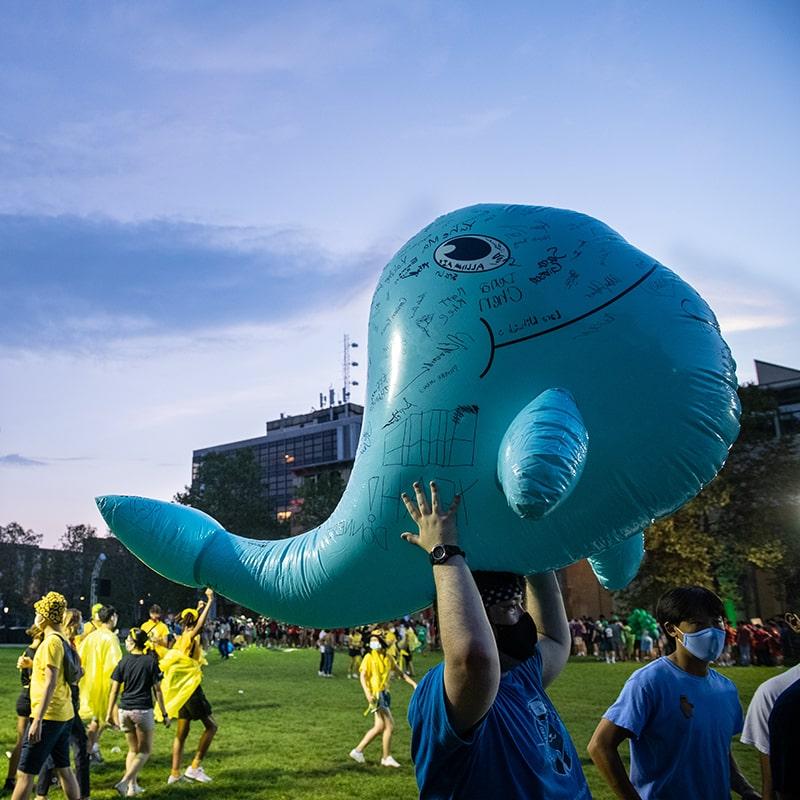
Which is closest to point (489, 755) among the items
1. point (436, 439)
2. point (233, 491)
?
point (436, 439)

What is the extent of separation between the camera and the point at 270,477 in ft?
337

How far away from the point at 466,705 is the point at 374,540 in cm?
79

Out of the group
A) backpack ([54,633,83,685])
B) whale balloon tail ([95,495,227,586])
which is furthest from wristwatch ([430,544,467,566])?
backpack ([54,633,83,685])

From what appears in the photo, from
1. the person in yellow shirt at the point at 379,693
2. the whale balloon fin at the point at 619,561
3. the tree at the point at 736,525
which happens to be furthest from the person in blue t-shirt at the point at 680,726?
the tree at the point at 736,525

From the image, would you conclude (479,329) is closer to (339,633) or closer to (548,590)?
(548,590)

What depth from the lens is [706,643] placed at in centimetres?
329

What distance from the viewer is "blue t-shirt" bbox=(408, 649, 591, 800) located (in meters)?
2.01

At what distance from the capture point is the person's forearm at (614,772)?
302 cm

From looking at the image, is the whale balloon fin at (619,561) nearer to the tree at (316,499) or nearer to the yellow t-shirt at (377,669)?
the yellow t-shirt at (377,669)

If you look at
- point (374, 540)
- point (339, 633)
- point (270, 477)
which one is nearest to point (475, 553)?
point (374, 540)

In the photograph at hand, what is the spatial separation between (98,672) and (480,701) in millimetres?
8378

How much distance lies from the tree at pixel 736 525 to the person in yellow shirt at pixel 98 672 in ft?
66.5

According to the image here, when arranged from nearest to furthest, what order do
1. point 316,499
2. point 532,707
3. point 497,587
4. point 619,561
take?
point 532,707
point 497,587
point 619,561
point 316,499

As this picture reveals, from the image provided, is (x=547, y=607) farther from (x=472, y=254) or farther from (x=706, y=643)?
(x=472, y=254)
